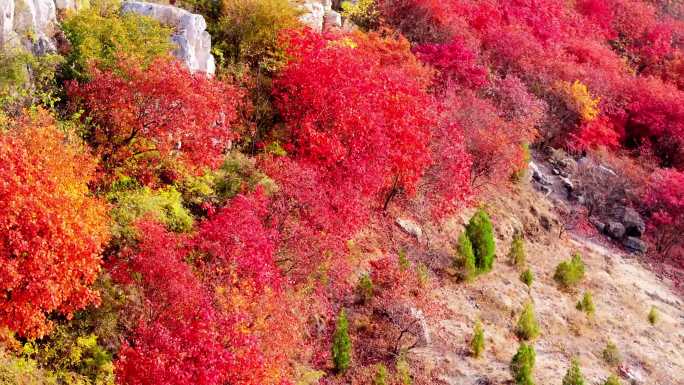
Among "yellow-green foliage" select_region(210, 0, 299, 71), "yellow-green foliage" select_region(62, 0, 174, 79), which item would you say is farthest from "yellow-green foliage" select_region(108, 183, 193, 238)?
"yellow-green foliage" select_region(210, 0, 299, 71)

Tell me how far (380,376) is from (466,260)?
10.1 meters

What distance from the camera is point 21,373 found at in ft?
57.2

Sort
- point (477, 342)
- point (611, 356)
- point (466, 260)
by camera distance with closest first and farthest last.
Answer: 1. point (477, 342)
2. point (611, 356)
3. point (466, 260)

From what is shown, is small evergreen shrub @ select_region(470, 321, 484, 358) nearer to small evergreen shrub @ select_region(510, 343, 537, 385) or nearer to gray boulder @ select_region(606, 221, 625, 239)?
small evergreen shrub @ select_region(510, 343, 537, 385)

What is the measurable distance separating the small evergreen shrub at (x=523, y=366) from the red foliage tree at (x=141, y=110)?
597 inches

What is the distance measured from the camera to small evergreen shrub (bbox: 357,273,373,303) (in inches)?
1154

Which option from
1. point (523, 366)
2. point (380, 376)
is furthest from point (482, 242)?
point (380, 376)

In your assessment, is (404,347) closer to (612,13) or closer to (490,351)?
(490,351)

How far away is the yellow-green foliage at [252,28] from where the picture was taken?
3388 cm

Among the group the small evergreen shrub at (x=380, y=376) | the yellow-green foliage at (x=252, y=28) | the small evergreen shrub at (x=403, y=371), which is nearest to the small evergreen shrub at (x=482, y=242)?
the small evergreen shrub at (x=403, y=371)

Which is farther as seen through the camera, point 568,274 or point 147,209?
point 568,274

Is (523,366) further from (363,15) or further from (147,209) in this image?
(363,15)

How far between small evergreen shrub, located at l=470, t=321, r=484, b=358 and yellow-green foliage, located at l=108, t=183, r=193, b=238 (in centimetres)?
1313

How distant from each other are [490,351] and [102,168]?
1808cm
